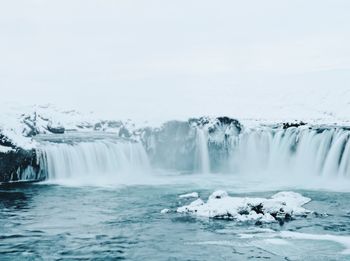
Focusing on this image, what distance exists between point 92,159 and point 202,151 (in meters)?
7.13

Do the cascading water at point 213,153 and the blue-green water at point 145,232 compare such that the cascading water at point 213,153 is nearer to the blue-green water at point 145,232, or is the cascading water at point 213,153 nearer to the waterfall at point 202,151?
the waterfall at point 202,151

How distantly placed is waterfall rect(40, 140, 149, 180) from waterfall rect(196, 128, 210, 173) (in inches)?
129

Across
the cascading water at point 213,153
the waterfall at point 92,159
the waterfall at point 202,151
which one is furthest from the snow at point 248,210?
the waterfall at point 202,151

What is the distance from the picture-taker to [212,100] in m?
102

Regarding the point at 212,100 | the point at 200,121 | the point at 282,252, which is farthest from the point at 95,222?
the point at 212,100

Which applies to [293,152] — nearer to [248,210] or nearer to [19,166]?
[248,210]

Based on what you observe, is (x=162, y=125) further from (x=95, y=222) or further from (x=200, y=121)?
(x=95, y=222)

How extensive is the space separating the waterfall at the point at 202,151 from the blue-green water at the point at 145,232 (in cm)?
1142

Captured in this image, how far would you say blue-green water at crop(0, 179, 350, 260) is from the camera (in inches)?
539

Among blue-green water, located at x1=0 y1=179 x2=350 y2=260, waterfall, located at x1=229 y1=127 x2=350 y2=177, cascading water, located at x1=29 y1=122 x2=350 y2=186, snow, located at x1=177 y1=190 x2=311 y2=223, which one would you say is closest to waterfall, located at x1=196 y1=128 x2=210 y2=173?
cascading water, located at x1=29 y1=122 x2=350 y2=186

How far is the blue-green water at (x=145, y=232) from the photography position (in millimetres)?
13680

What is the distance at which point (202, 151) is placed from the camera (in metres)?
34.1

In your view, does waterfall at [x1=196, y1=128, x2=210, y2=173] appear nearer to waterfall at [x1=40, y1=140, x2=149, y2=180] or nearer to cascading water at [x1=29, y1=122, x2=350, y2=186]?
cascading water at [x1=29, y1=122, x2=350, y2=186]

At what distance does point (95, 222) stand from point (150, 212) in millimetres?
2413
